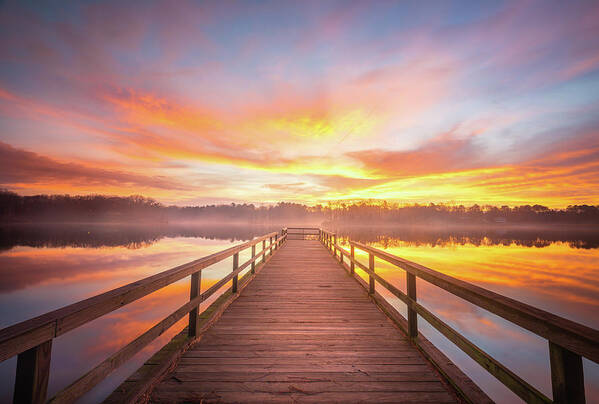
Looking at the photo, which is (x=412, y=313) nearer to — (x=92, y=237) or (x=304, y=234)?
(x=304, y=234)

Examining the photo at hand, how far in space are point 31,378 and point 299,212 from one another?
5307 inches

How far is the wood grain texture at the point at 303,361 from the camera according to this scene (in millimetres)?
2434

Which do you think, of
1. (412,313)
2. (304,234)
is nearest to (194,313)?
(412,313)

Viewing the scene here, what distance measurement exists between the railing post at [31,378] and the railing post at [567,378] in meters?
2.95

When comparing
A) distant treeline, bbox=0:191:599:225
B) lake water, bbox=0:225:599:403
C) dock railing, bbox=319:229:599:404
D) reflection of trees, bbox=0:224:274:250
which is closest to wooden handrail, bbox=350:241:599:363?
dock railing, bbox=319:229:599:404

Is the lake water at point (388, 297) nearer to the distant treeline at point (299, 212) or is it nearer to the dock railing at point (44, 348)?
the dock railing at point (44, 348)

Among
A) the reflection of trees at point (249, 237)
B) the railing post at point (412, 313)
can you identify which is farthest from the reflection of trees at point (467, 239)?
the railing post at point (412, 313)

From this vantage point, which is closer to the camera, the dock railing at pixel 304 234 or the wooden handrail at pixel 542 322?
the wooden handrail at pixel 542 322

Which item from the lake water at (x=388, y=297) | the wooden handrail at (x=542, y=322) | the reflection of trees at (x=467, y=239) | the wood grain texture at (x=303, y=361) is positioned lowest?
the lake water at (x=388, y=297)

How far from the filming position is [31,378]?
1.31 metres

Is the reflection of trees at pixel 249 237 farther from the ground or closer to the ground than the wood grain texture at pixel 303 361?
closer to the ground

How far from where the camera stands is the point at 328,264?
9.92m

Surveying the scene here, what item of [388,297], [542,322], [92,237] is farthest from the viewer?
[92,237]

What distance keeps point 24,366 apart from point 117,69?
45.0ft
